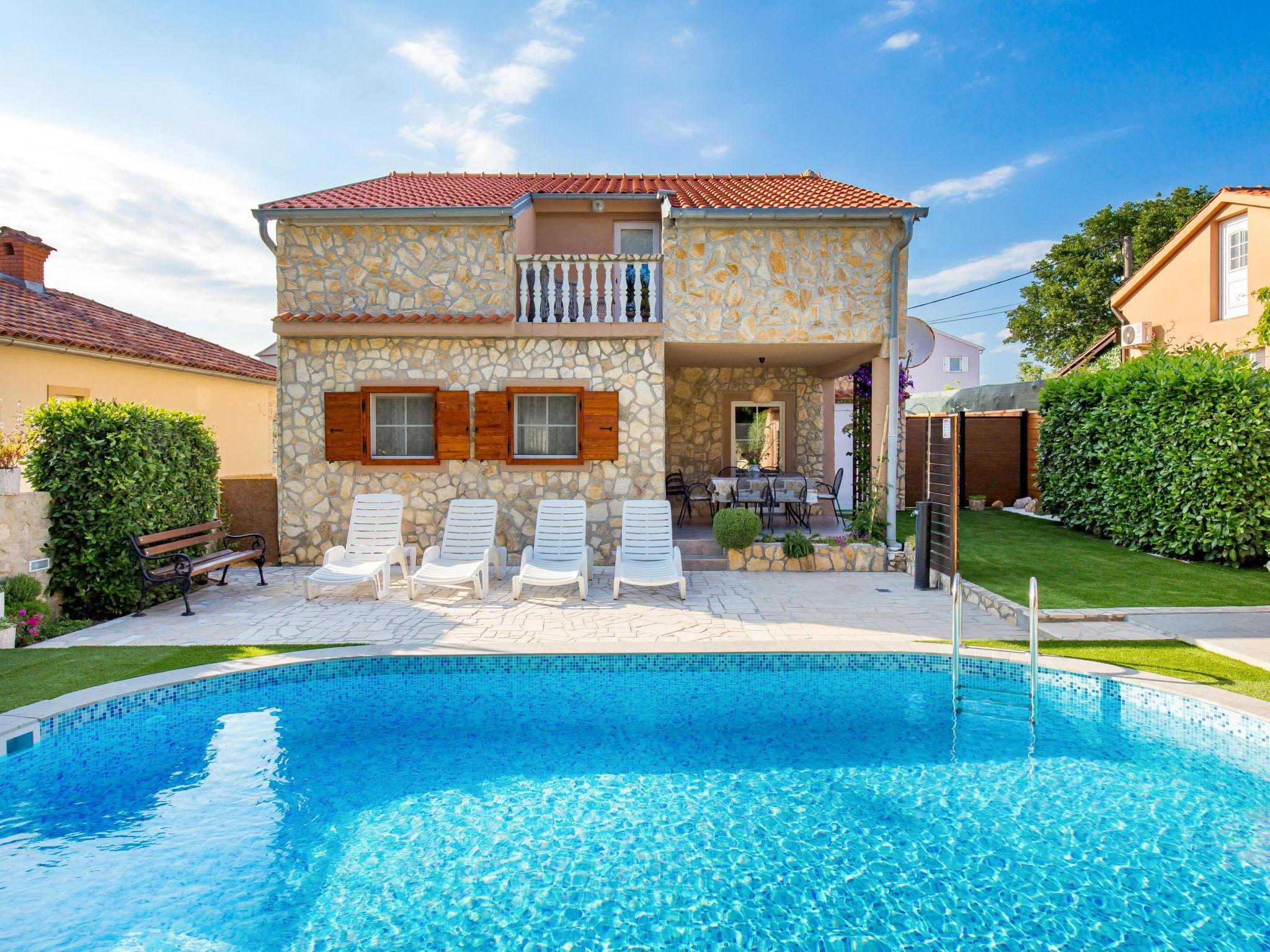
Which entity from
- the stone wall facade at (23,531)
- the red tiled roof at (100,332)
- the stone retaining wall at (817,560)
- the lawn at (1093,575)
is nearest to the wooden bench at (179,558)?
the stone wall facade at (23,531)

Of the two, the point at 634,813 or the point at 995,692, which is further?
the point at 995,692

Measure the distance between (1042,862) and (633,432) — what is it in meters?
7.89

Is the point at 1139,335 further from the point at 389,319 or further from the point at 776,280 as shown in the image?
the point at 389,319

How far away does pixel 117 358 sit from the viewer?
14344 mm

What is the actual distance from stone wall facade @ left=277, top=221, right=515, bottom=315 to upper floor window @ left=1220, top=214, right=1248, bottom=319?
54.6 feet

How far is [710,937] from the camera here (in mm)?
3316

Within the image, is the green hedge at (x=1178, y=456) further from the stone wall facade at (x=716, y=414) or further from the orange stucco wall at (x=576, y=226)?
the orange stucco wall at (x=576, y=226)

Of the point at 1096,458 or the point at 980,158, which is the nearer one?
the point at 1096,458

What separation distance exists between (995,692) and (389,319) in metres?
9.17

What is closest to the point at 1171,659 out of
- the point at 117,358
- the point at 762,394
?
the point at 762,394

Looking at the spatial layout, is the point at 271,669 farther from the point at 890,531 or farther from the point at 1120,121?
the point at 1120,121

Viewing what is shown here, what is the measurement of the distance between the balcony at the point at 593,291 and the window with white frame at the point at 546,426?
127 centimetres

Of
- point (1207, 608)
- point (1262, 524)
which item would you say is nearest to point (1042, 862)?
point (1207, 608)

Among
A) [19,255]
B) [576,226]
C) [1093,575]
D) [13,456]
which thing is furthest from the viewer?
[19,255]
